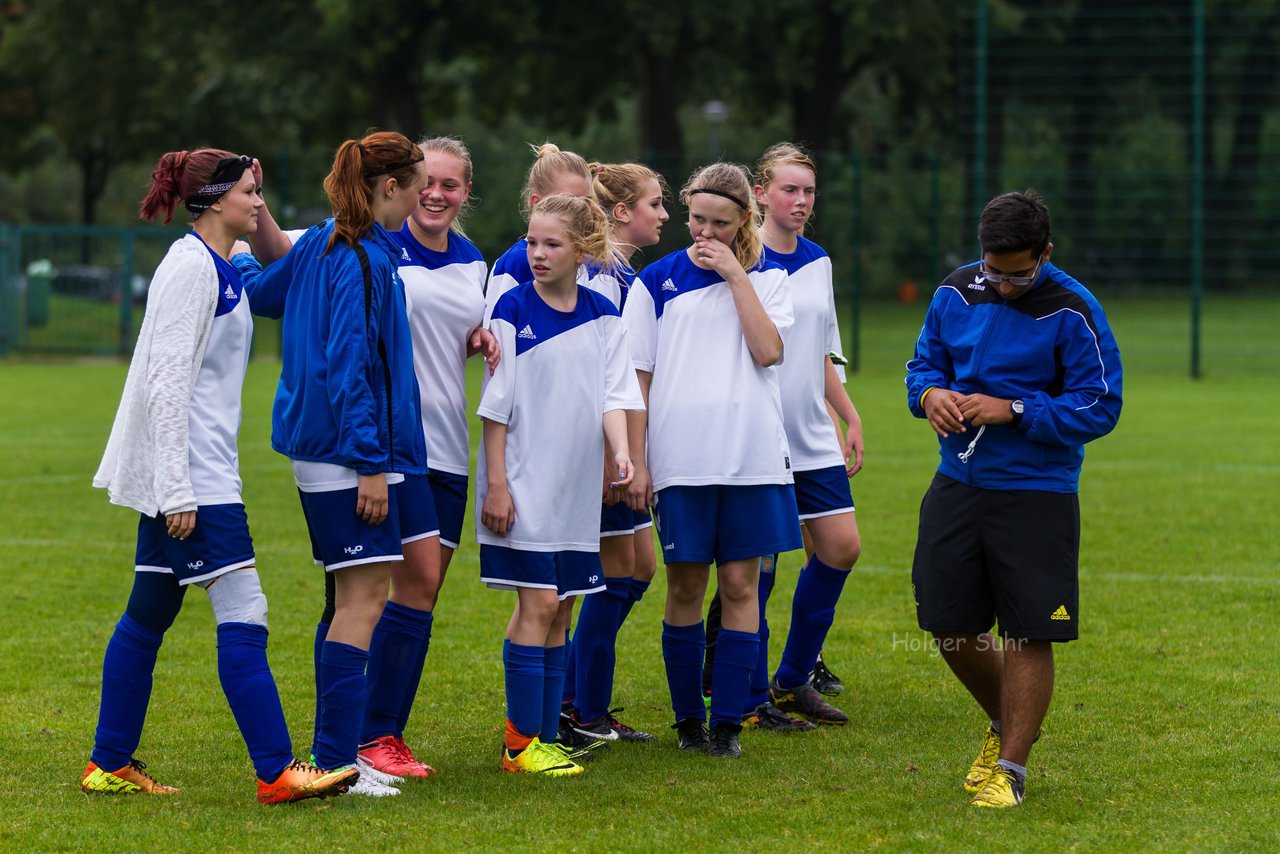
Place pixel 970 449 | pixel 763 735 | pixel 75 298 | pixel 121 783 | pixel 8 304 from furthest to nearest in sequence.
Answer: pixel 75 298 → pixel 8 304 → pixel 763 735 → pixel 121 783 → pixel 970 449

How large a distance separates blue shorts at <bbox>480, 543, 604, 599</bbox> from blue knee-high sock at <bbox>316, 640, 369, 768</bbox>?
0.54 metres

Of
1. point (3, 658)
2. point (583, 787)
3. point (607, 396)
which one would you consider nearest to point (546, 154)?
point (607, 396)

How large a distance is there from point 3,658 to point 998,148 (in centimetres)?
3044

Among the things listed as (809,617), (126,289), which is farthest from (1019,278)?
(126,289)

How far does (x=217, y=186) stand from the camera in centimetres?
486

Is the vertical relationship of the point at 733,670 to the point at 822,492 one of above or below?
below

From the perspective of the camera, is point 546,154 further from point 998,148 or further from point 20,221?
point 20,221

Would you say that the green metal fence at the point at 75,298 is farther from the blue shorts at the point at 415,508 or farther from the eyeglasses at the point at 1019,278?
the eyeglasses at the point at 1019,278

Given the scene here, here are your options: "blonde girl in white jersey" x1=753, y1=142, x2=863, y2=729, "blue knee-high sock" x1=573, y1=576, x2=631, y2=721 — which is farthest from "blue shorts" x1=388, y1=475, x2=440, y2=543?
"blonde girl in white jersey" x1=753, y1=142, x2=863, y2=729

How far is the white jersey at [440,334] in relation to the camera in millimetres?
5281

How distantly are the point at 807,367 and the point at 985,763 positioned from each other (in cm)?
162

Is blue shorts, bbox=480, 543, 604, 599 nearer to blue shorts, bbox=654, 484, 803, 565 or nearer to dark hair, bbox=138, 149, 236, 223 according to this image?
blue shorts, bbox=654, 484, 803, 565

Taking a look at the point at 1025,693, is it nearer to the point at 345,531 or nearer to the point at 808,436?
the point at 808,436

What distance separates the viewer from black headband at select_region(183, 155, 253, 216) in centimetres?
485
